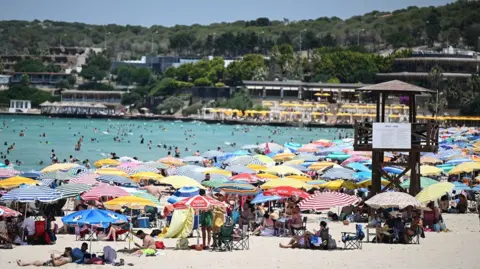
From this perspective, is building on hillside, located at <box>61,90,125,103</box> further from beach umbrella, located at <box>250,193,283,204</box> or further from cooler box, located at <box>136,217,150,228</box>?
cooler box, located at <box>136,217,150,228</box>

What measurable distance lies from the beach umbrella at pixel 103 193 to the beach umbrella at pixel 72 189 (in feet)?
2.20

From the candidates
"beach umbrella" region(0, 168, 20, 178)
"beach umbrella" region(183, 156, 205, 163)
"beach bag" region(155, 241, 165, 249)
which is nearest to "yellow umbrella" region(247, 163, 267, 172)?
"beach umbrella" region(183, 156, 205, 163)

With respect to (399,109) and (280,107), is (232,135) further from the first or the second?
(280,107)

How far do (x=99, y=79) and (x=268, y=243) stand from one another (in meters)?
159

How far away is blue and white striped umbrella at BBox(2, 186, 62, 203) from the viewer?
20.3 meters

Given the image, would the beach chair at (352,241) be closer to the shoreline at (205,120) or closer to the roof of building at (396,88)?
the roof of building at (396,88)

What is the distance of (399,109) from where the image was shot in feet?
367

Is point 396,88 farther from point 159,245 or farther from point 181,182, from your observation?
point 159,245

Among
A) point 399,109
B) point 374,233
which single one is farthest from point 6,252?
point 399,109

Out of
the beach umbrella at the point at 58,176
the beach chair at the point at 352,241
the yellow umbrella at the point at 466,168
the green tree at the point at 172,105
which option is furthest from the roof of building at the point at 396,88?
the green tree at the point at 172,105

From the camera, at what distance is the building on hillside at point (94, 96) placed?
159 meters

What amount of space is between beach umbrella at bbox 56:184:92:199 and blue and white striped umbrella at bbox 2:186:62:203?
1459 mm

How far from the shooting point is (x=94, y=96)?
16050 centimetres

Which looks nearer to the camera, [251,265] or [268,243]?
[251,265]
